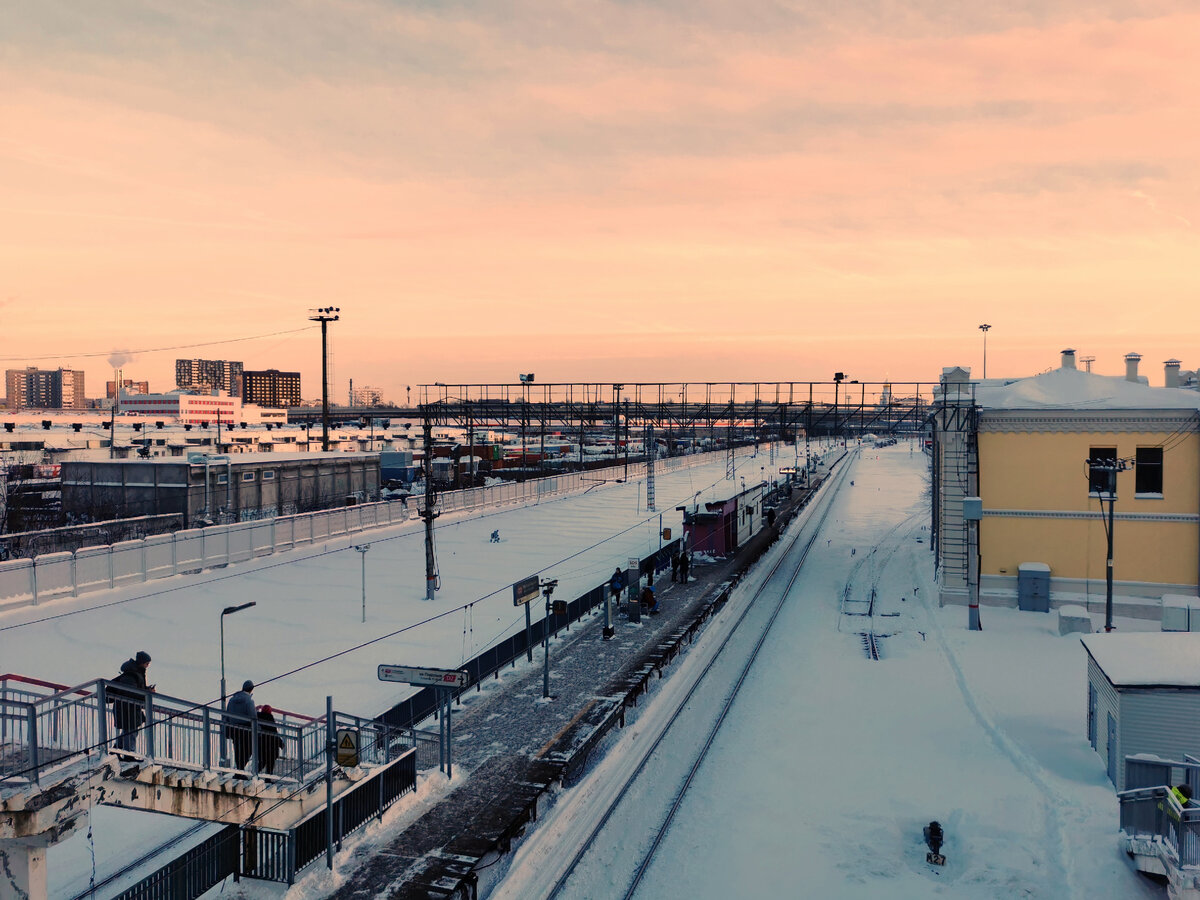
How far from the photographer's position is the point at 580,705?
1936 cm

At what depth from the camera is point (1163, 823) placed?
12922 mm

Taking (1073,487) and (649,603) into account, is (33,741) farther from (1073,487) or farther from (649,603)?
(1073,487)

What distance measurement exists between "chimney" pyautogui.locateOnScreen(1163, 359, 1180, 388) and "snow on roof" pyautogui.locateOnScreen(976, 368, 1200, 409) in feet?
24.0

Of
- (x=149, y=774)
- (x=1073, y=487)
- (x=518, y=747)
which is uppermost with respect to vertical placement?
(x=1073, y=487)

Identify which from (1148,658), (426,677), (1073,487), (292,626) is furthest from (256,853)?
(1073,487)

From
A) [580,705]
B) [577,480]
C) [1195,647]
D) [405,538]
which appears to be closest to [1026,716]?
[1195,647]

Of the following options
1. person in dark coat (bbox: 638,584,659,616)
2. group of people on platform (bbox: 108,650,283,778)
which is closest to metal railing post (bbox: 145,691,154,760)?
group of people on platform (bbox: 108,650,283,778)

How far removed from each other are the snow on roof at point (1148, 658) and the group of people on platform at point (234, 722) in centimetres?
1476

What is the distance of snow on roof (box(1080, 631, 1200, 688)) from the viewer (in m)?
15.5

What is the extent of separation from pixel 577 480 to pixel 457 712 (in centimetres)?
5475

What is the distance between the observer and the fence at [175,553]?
26734 mm

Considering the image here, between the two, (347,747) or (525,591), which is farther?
(525,591)

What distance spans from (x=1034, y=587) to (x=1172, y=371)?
15.9 metres

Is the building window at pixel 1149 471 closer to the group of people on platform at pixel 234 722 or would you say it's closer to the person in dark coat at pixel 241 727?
the group of people on platform at pixel 234 722
